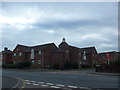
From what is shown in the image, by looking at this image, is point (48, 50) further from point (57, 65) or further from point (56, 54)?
point (57, 65)

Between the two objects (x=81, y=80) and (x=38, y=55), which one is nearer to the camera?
(x=81, y=80)

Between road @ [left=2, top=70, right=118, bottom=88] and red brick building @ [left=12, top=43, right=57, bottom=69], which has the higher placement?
red brick building @ [left=12, top=43, right=57, bottom=69]

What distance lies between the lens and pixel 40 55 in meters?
56.8

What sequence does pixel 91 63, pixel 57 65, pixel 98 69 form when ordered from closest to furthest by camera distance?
pixel 98 69 → pixel 57 65 → pixel 91 63

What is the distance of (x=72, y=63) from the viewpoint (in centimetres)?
5650

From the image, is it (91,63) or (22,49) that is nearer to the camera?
(22,49)

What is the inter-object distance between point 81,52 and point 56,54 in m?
9.53

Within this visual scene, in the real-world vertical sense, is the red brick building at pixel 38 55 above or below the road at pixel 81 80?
above

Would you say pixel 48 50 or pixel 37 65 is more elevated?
pixel 48 50

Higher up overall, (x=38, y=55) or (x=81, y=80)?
(x=38, y=55)

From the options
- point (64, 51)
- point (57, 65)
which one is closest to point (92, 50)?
point (64, 51)

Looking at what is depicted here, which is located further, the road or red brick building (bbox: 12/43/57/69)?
red brick building (bbox: 12/43/57/69)

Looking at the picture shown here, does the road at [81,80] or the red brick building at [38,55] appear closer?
the road at [81,80]

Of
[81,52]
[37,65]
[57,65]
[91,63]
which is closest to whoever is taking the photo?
[57,65]
